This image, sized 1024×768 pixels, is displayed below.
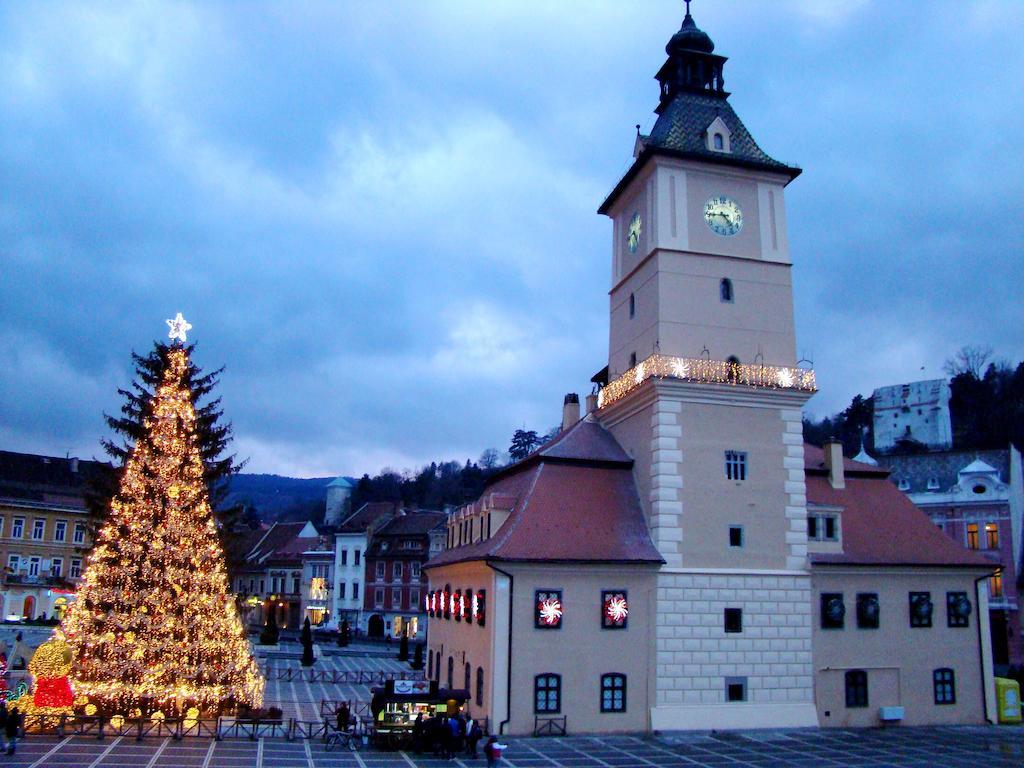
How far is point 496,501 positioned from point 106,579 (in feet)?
42.2

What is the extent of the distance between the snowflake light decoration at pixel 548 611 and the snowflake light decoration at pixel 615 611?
5.16 ft

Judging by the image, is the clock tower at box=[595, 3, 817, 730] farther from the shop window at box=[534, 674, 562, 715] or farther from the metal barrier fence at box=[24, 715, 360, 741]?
the metal barrier fence at box=[24, 715, 360, 741]

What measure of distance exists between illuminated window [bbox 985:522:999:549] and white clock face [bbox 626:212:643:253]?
33.7 meters

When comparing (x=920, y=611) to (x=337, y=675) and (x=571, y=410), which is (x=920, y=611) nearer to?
(x=571, y=410)

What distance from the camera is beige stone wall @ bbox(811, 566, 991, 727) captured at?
101ft

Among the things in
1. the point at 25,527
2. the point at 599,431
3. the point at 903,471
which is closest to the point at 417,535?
the point at 25,527

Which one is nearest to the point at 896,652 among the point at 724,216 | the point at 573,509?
the point at 573,509

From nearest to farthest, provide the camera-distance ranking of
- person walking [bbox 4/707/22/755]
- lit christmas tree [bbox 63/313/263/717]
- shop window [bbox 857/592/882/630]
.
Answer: person walking [bbox 4/707/22/755] → lit christmas tree [bbox 63/313/263/717] → shop window [bbox 857/592/882/630]

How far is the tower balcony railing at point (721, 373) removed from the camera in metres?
31.5

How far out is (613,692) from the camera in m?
28.9

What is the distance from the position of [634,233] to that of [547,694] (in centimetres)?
1778

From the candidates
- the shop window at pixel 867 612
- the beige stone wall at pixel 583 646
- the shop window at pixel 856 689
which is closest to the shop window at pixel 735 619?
the beige stone wall at pixel 583 646

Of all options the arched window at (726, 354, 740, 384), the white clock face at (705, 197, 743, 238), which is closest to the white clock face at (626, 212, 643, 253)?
the white clock face at (705, 197, 743, 238)

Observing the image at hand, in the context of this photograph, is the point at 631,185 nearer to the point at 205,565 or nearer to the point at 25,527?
the point at 205,565
